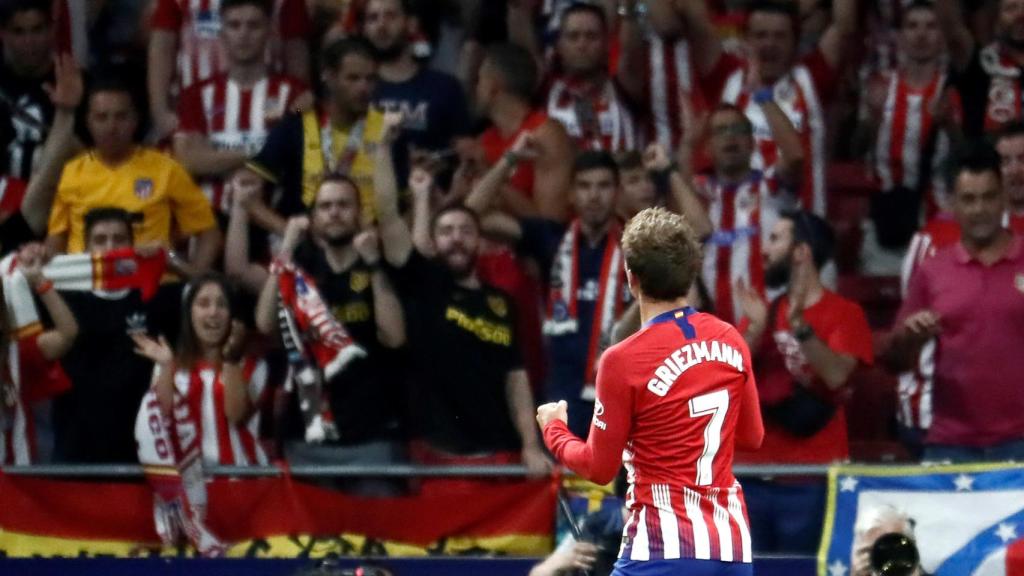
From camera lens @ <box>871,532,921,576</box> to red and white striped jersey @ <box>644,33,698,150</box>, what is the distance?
3684mm

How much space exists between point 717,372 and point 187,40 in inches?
215

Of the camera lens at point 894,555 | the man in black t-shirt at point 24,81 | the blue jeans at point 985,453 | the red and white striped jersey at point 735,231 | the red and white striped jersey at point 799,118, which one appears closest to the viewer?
the camera lens at point 894,555

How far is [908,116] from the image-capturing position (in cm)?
945

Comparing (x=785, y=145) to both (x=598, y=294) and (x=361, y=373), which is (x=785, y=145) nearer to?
(x=598, y=294)

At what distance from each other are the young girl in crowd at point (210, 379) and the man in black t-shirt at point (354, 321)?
0.22 metres

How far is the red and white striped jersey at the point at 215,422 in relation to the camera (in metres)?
8.36

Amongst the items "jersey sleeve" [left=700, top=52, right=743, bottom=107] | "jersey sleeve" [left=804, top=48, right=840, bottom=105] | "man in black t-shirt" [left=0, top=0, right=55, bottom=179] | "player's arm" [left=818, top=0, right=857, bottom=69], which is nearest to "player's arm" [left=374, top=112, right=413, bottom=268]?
"jersey sleeve" [left=700, top=52, right=743, bottom=107]

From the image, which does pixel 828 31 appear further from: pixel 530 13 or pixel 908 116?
pixel 530 13

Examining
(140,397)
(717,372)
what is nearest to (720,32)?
(140,397)

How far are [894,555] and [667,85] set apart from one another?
404cm

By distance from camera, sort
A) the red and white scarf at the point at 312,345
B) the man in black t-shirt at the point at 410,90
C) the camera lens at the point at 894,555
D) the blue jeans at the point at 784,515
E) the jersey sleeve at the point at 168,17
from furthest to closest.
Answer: the jersey sleeve at the point at 168,17 → the man in black t-shirt at the point at 410,90 → the red and white scarf at the point at 312,345 → the blue jeans at the point at 784,515 → the camera lens at the point at 894,555

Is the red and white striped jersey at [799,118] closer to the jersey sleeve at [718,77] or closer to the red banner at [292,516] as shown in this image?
the jersey sleeve at [718,77]

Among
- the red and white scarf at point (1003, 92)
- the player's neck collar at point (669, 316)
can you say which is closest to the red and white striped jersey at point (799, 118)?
the red and white scarf at point (1003, 92)

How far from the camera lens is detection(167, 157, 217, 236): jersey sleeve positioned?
8.92 m
